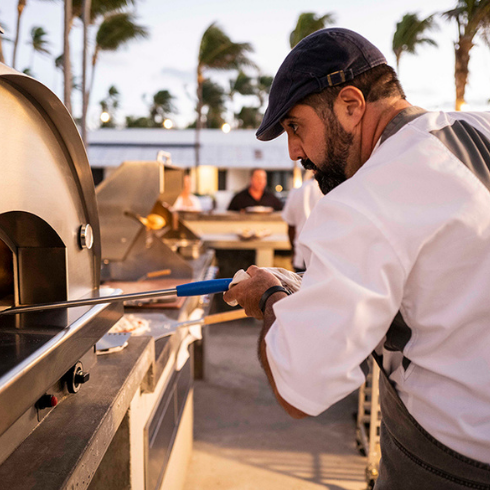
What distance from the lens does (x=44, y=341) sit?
95 centimetres

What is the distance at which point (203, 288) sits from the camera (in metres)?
1.18

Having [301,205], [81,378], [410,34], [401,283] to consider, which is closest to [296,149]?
[401,283]

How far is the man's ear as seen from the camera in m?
0.93

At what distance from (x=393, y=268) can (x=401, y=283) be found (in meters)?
0.03

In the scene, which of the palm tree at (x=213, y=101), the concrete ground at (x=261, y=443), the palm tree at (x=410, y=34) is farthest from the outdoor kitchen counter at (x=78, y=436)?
the palm tree at (x=213, y=101)

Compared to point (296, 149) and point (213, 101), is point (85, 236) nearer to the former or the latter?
point (296, 149)

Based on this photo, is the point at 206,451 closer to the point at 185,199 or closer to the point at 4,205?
the point at 4,205

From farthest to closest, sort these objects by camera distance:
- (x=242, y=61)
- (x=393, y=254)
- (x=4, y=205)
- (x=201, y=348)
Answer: (x=242, y=61)
(x=201, y=348)
(x=4, y=205)
(x=393, y=254)

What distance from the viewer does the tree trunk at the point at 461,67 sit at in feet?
20.8

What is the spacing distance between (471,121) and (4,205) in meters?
0.91

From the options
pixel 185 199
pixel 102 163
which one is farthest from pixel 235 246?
pixel 102 163

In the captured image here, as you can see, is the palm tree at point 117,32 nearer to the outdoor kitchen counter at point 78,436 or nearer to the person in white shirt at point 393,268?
the outdoor kitchen counter at point 78,436

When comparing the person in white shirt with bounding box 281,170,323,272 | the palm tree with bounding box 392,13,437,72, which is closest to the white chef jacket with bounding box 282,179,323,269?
the person in white shirt with bounding box 281,170,323,272

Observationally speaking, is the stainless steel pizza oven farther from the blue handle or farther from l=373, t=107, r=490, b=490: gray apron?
l=373, t=107, r=490, b=490: gray apron
